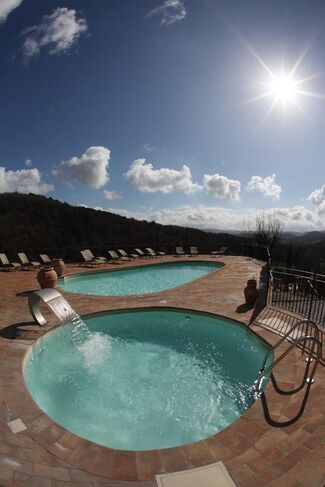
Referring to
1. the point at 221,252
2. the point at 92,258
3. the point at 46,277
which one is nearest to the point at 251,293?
the point at 46,277

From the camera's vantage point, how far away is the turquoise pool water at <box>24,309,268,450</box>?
3.80 meters

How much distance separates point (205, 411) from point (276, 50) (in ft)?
24.7

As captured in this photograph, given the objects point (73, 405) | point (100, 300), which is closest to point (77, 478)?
point (73, 405)

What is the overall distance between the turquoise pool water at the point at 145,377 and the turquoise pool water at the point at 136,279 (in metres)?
3.80

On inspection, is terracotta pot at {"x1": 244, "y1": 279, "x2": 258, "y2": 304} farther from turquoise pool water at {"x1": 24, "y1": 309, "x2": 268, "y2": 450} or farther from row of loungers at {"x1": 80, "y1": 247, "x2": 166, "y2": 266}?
row of loungers at {"x1": 80, "y1": 247, "x2": 166, "y2": 266}

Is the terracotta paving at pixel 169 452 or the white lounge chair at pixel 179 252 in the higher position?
the white lounge chair at pixel 179 252

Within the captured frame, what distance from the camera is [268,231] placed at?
18625 mm

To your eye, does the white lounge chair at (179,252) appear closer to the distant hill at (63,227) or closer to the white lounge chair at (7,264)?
the white lounge chair at (7,264)

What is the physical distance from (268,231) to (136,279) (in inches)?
397

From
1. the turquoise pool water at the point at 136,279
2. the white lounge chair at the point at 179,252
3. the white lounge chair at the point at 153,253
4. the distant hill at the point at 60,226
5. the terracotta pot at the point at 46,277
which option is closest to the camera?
the terracotta pot at the point at 46,277

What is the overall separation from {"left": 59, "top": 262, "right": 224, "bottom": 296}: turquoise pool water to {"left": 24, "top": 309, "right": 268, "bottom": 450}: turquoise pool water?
380 cm

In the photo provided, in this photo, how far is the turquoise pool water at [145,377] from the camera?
12.5ft

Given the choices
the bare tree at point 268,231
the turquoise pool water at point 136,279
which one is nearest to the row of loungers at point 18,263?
the turquoise pool water at point 136,279

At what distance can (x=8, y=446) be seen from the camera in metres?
2.84
